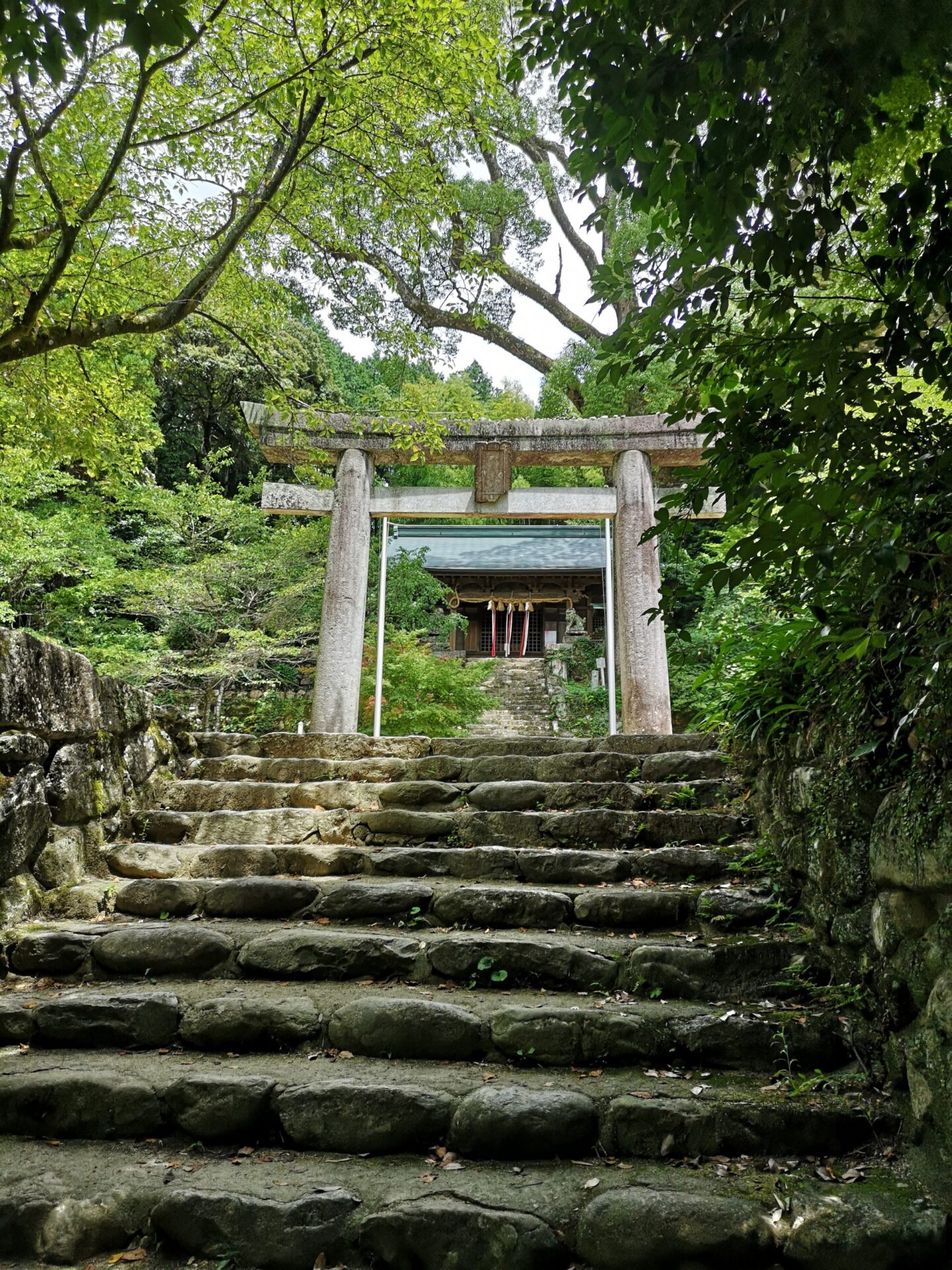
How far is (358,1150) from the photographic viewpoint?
2.04 m

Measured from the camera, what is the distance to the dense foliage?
1344 millimetres

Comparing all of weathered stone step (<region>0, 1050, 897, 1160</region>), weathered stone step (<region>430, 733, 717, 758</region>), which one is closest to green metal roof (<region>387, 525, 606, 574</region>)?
weathered stone step (<region>430, 733, 717, 758</region>)

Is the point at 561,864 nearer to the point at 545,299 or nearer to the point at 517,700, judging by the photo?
the point at 517,700

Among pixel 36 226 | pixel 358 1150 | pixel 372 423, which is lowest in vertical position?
pixel 358 1150

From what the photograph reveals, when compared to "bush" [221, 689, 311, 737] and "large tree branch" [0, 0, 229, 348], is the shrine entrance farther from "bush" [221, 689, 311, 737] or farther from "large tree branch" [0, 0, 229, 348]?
"large tree branch" [0, 0, 229, 348]

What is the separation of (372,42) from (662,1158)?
17.0 ft

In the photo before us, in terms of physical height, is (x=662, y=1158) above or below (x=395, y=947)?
below

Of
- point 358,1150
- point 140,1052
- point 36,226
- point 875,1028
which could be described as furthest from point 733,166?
point 36,226

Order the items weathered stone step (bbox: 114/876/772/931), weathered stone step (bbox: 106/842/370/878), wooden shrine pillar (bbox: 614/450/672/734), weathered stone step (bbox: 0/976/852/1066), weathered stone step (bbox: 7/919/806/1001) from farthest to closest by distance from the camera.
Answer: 1. wooden shrine pillar (bbox: 614/450/672/734)
2. weathered stone step (bbox: 106/842/370/878)
3. weathered stone step (bbox: 114/876/772/931)
4. weathered stone step (bbox: 7/919/806/1001)
5. weathered stone step (bbox: 0/976/852/1066)

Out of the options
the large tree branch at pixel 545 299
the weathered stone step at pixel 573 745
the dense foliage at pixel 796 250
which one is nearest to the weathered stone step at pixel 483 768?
the weathered stone step at pixel 573 745

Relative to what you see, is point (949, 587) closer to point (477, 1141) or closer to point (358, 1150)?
point (477, 1141)

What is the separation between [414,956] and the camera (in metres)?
2.83

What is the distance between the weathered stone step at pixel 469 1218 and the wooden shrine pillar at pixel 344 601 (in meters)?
5.41

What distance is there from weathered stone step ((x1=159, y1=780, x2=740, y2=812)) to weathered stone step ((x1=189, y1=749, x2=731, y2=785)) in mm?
132
